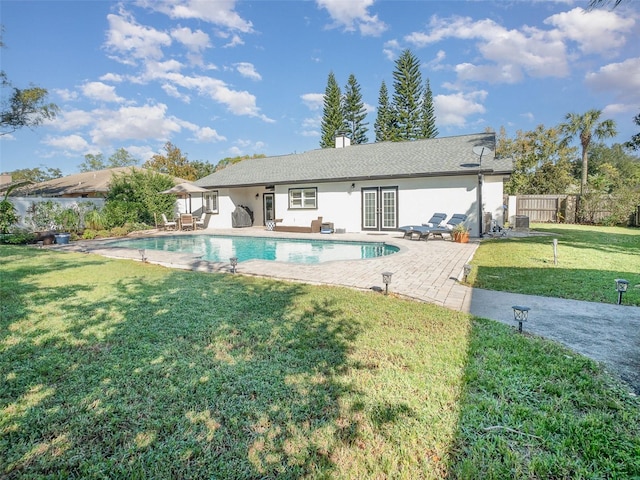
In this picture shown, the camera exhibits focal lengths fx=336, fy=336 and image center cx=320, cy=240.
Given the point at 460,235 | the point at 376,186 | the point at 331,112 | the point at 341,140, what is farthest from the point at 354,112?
the point at 460,235

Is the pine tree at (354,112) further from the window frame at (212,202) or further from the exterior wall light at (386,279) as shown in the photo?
the exterior wall light at (386,279)

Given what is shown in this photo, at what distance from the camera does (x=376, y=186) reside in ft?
55.0

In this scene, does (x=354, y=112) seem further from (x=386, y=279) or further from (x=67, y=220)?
(x=386, y=279)

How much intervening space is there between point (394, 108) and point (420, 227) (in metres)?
25.3

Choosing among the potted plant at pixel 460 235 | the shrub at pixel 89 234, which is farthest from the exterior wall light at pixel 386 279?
the shrub at pixel 89 234

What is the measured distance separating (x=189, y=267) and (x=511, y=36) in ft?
63.3

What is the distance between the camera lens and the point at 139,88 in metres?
23.2

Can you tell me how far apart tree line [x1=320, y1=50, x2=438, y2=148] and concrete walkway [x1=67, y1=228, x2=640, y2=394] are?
27.3 meters

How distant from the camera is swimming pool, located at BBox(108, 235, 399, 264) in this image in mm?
11398

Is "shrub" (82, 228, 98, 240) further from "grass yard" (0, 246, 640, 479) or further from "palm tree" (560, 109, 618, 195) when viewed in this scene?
"palm tree" (560, 109, 618, 195)

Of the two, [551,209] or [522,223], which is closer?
[522,223]

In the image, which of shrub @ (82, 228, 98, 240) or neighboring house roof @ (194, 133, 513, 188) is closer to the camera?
neighboring house roof @ (194, 133, 513, 188)

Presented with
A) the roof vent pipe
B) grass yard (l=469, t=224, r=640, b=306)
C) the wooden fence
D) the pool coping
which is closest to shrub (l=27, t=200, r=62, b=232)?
the pool coping

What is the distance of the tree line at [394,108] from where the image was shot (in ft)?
113
